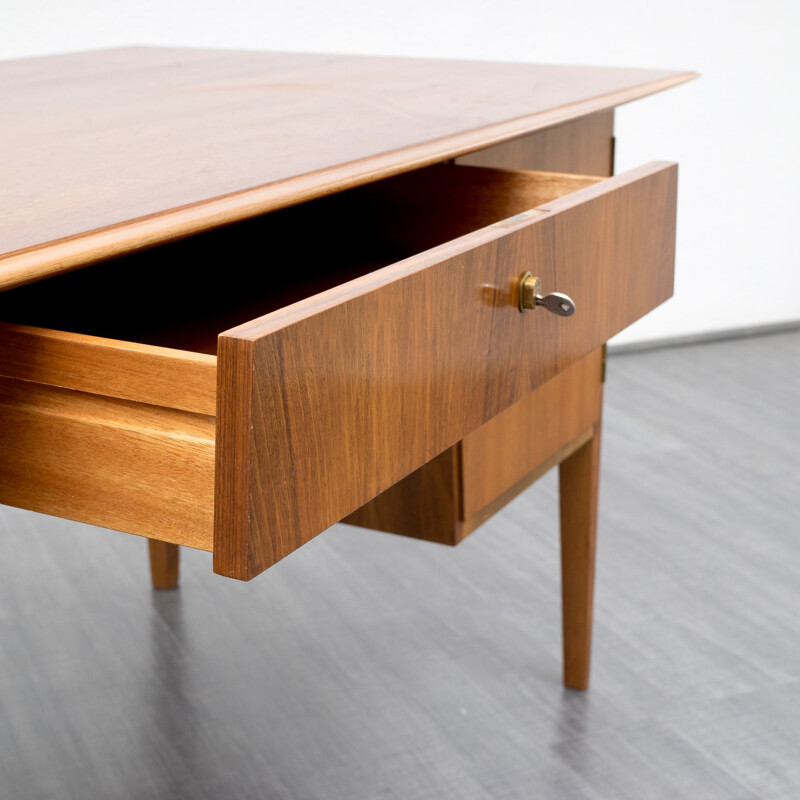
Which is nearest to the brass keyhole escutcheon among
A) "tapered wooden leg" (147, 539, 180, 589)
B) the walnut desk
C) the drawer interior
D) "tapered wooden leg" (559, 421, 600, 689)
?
the walnut desk

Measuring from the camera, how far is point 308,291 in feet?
3.11

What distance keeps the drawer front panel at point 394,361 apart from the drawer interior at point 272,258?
0.16m

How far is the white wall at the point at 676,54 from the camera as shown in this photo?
211 cm

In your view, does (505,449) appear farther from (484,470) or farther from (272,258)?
(272,258)

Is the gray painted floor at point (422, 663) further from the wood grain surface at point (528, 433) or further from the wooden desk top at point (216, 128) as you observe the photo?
the wooden desk top at point (216, 128)

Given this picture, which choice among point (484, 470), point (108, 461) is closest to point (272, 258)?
point (484, 470)

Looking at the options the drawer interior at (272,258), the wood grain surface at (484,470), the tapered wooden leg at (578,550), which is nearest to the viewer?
the drawer interior at (272,258)

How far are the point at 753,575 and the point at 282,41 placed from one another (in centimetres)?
130

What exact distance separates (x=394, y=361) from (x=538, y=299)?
0.52 feet

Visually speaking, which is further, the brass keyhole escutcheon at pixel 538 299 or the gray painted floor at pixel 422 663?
the gray painted floor at pixel 422 663

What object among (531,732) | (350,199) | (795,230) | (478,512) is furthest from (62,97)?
(795,230)

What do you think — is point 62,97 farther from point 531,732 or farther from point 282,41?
point 282,41

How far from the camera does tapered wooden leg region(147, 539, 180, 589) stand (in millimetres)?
1474

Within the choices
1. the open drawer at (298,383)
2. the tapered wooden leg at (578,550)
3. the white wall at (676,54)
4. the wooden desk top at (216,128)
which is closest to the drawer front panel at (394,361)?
the open drawer at (298,383)
